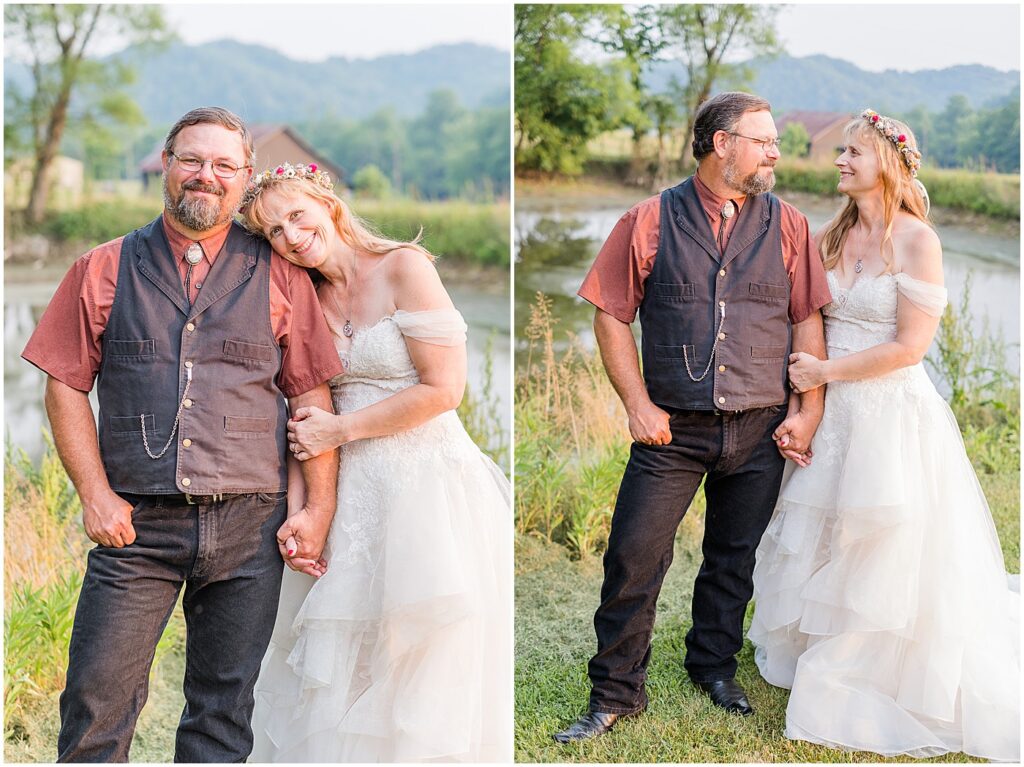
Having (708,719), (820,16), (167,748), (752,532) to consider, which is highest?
(820,16)

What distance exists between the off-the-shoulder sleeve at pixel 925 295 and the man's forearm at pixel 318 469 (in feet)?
6.32

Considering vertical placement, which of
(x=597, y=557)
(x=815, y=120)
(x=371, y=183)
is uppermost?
(x=815, y=120)

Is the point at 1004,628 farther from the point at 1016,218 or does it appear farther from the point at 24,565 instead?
the point at 1016,218

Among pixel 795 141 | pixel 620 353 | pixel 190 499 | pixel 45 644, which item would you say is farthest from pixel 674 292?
pixel 795 141

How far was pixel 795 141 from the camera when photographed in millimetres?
7453

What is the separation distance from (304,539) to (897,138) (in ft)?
7.75

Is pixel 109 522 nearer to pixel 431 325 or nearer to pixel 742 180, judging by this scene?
pixel 431 325

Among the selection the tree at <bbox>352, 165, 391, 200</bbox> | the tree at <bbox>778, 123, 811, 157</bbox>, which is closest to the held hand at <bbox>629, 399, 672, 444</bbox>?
the tree at <bbox>778, 123, 811, 157</bbox>

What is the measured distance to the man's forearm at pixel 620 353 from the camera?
11.2 ft

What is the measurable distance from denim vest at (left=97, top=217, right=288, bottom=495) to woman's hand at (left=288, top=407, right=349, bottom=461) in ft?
0.29

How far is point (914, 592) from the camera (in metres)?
3.35

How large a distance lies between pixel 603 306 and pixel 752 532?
3.15ft

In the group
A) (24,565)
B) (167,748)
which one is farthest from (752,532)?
(24,565)

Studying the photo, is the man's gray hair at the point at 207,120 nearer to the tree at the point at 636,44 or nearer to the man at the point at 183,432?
the man at the point at 183,432
